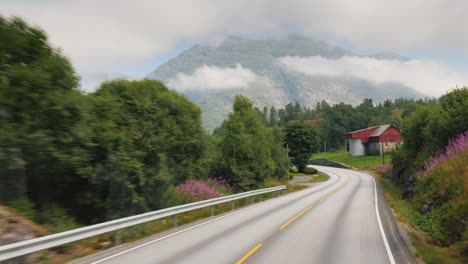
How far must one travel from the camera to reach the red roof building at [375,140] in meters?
82.6

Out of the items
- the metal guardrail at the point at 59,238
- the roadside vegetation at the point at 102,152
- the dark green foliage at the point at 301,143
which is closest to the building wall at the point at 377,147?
the dark green foliage at the point at 301,143

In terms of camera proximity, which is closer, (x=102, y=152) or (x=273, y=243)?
(x=273, y=243)

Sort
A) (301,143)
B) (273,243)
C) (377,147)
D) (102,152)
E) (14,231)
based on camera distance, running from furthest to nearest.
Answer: (377,147) → (301,143) → (102,152) → (273,243) → (14,231)

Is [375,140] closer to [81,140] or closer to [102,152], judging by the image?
[102,152]

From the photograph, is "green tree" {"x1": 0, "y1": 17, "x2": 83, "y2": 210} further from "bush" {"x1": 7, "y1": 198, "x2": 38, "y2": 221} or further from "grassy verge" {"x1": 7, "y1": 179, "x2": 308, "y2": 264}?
"grassy verge" {"x1": 7, "y1": 179, "x2": 308, "y2": 264}

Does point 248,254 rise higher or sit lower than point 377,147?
lower

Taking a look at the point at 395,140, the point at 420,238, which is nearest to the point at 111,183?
the point at 420,238

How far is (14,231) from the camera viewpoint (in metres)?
7.55

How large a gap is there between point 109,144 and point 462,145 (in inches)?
681

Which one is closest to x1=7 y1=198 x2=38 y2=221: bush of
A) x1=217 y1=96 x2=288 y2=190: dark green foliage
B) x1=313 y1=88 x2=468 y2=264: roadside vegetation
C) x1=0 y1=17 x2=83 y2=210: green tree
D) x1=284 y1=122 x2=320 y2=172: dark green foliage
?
x1=0 y1=17 x2=83 y2=210: green tree

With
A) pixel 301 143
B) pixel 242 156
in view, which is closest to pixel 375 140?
pixel 301 143

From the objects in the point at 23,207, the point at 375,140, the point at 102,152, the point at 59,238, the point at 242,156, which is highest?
the point at 375,140

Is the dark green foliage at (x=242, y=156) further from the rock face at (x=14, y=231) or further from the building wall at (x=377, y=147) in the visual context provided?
A: the building wall at (x=377, y=147)

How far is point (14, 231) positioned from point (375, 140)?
293 feet
